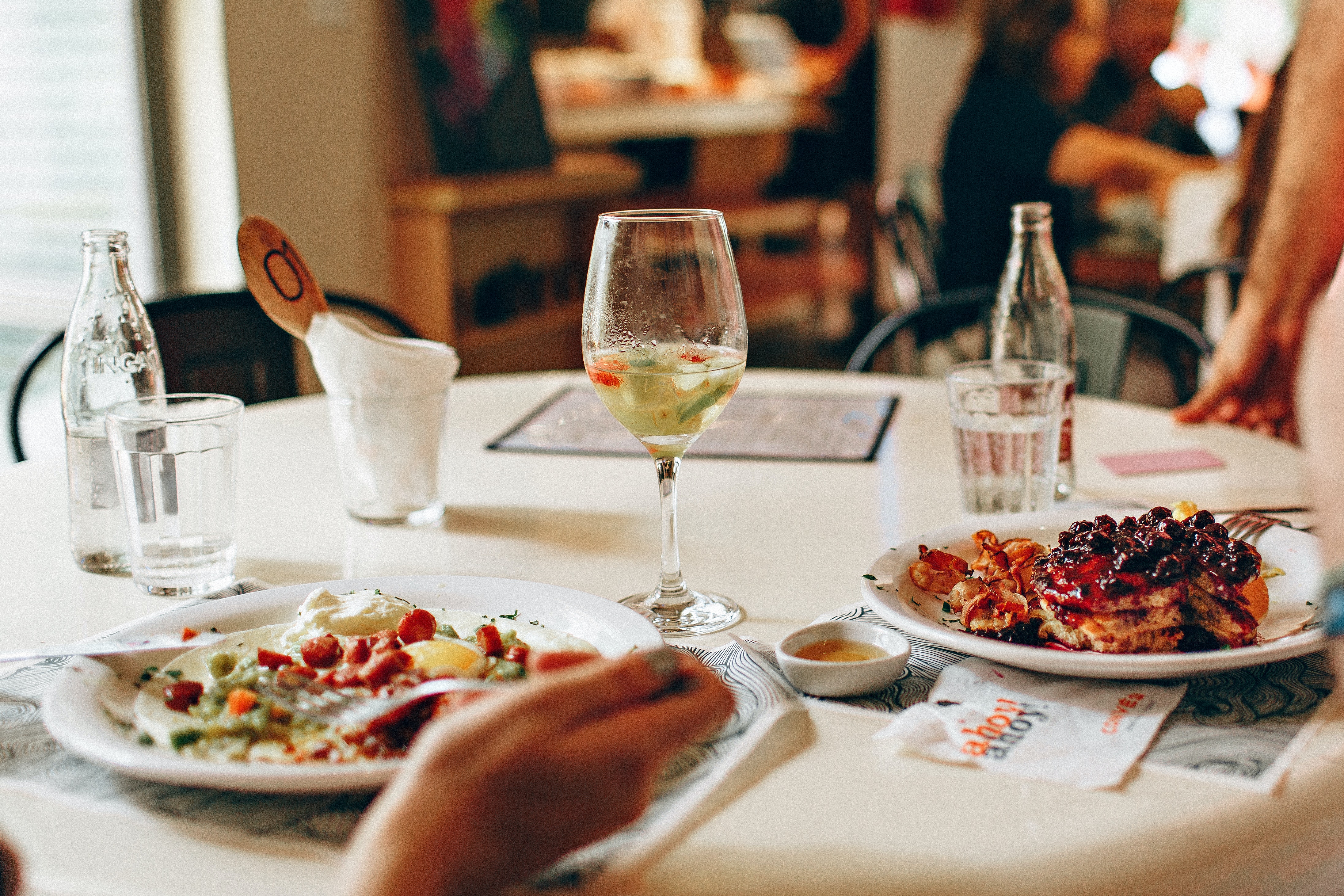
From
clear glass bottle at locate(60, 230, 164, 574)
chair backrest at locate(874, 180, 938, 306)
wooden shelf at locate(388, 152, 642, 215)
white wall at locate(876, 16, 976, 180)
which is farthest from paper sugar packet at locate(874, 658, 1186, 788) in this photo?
white wall at locate(876, 16, 976, 180)

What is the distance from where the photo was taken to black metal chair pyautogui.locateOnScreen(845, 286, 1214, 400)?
175cm

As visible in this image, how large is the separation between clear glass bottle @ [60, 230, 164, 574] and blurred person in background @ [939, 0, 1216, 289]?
2550 millimetres

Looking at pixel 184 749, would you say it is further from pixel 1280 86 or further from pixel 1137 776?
pixel 1280 86

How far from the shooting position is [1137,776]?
61 centimetres

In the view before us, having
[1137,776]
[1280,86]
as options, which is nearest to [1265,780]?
[1137,776]

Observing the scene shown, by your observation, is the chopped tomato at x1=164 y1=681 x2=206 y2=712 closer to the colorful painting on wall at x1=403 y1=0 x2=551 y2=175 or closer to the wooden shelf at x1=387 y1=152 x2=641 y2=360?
the wooden shelf at x1=387 y1=152 x2=641 y2=360

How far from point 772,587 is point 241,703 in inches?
16.5

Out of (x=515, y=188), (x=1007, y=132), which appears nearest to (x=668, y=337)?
(x=1007, y=132)

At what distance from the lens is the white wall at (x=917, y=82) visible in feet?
18.2

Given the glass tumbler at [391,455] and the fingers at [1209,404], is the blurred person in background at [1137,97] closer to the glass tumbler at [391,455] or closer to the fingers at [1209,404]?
the fingers at [1209,404]

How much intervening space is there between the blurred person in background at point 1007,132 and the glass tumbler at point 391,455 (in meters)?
2.39

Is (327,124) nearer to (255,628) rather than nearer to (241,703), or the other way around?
(255,628)

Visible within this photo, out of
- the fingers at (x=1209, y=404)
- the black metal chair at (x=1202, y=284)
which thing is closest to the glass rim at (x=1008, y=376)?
the fingers at (x=1209, y=404)

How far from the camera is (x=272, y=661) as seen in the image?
68 centimetres
